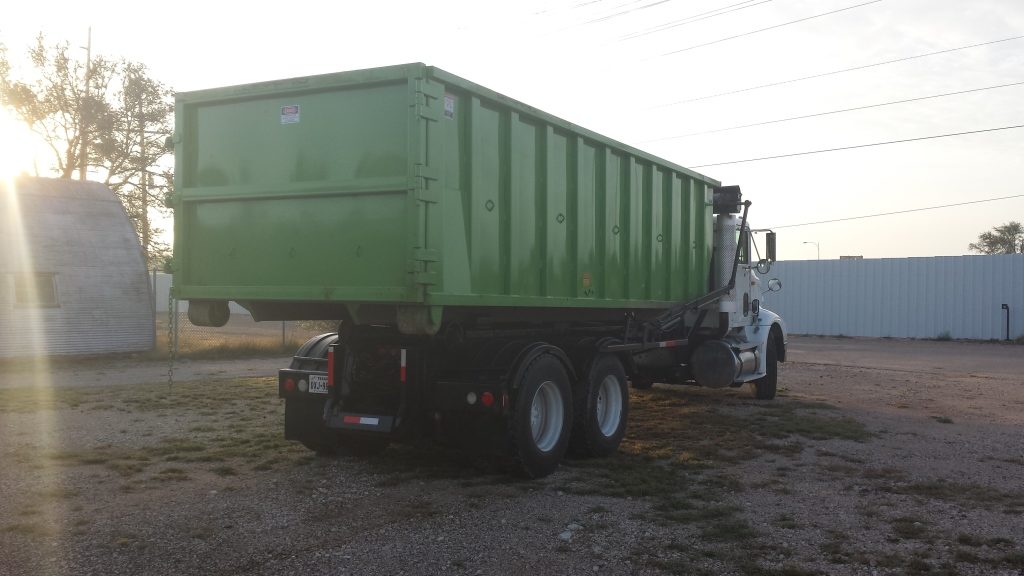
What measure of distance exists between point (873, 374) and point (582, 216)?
39.3ft

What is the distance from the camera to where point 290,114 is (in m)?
→ 6.64

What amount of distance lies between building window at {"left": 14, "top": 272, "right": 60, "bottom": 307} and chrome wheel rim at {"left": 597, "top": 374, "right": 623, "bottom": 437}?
49.8ft

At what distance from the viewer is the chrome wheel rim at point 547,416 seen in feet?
24.0

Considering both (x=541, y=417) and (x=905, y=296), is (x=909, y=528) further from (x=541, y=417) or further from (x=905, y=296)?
(x=905, y=296)

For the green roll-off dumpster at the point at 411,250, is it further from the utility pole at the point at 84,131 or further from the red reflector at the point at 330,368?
the utility pole at the point at 84,131

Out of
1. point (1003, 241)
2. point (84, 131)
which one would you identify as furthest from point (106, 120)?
point (1003, 241)

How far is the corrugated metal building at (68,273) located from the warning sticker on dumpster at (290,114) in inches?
571

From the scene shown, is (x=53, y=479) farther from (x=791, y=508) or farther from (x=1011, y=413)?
(x=1011, y=413)

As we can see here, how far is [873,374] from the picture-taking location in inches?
690

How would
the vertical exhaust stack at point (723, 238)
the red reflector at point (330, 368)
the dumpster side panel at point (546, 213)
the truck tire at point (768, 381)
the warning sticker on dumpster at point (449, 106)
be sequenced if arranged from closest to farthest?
the warning sticker on dumpster at point (449, 106)
the dumpster side panel at point (546, 213)
the red reflector at point (330, 368)
the vertical exhaust stack at point (723, 238)
the truck tire at point (768, 381)

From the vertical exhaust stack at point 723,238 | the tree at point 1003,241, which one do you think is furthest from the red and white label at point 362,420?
the tree at point 1003,241

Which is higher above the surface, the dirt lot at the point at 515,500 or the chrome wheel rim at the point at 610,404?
the chrome wheel rim at the point at 610,404

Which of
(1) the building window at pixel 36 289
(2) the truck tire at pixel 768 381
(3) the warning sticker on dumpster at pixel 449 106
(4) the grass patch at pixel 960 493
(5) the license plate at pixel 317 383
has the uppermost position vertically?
(3) the warning sticker on dumpster at pixel 449 106

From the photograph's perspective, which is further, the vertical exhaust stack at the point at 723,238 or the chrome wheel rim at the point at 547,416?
the vertical exhaust stack at the point at 723,238
